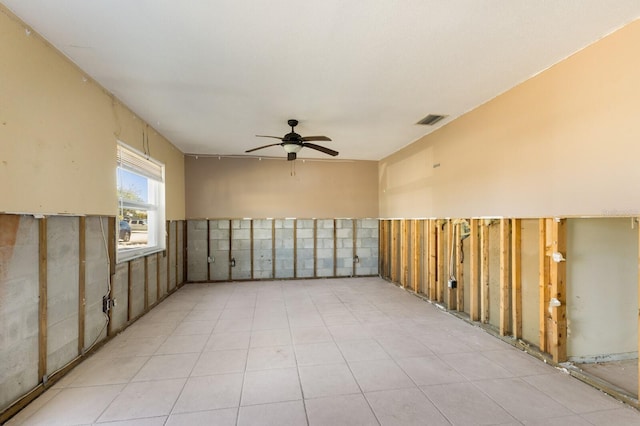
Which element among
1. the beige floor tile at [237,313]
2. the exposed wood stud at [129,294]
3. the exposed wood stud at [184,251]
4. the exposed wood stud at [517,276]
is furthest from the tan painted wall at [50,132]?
the exposed wood stud at [517,276]

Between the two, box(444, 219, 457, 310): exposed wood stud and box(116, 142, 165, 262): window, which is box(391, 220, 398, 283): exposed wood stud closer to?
box(444, 219, 457, 310): exposed wood stud

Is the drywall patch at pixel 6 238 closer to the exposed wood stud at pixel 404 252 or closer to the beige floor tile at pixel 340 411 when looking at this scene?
the beige floor tile at pixel 340 411

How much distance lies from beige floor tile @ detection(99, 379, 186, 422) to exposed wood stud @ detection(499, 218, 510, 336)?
338 cm

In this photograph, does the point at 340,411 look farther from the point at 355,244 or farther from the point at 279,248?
the point at 355,244

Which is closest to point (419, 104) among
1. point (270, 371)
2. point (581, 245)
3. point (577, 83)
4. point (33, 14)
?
point (577, 83)

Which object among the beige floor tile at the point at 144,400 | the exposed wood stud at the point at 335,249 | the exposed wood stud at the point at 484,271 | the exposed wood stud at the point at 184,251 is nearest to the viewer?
the beige floor tile at the point at 144,400

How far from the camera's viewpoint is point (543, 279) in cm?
279

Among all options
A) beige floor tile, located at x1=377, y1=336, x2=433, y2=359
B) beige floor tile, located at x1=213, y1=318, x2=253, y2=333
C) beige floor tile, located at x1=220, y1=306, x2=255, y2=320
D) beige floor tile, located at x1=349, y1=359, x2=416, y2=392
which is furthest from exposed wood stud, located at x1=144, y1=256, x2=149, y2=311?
beige floor tile, located at x1=377, y1=336, x2=433, y2=359

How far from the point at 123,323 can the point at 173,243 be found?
81.9 inches

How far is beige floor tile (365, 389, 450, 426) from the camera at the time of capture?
193cm

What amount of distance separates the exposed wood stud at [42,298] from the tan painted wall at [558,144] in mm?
4461

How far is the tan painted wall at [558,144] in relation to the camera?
218 centimetres

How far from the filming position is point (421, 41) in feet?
7.62

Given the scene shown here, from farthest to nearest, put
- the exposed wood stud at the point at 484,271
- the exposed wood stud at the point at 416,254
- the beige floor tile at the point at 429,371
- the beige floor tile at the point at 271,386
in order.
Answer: the exposed wood stud at the point at 416,254
the exposed wood stud at the point at 484,271
the beige floor tile at the point at 429,371
the beige floor tile at the point at 271,386
